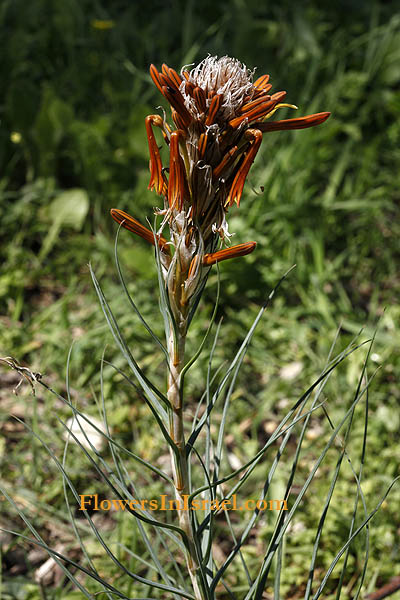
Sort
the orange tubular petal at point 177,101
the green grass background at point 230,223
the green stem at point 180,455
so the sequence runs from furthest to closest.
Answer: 1. the green grass background at point 230,223
2. the green stem at point 180,455
3. the orange tubular petal at point 177,101

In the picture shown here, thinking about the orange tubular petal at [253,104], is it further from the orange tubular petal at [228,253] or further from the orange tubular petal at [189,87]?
the orange tubular petal at [228,253]

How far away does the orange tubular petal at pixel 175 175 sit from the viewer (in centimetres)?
71

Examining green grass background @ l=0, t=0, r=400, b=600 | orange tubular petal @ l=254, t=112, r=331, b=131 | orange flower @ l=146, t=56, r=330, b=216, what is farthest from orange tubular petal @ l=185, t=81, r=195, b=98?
green grass background @ l=0, t=0, r=400, b=600

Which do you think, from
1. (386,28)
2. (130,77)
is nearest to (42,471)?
(130,77)

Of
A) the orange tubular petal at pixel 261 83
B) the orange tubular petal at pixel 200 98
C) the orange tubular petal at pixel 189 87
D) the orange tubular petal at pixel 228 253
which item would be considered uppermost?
the orange tubular petal at pixel 189 87

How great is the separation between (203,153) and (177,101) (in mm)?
70

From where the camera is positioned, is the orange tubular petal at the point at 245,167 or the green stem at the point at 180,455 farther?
the green stem at the point at 180,455

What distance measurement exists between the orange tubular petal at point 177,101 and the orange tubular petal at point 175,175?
0.02 metres

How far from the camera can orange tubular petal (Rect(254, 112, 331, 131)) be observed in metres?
0.71

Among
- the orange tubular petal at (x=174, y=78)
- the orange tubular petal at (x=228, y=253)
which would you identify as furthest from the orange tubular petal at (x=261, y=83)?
the orange tubular petal at (x=228, y=253)

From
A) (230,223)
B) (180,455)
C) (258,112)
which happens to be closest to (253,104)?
(258,112)

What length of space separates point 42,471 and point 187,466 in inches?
39.9

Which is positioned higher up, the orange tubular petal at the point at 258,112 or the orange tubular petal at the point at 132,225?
the orange tubular petal at the point at 258,112

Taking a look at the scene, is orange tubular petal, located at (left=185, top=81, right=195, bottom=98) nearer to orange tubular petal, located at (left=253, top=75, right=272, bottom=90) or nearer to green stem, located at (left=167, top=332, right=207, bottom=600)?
orange tubular petal, located at (left=253, top=75, right=272, bottom=90)
